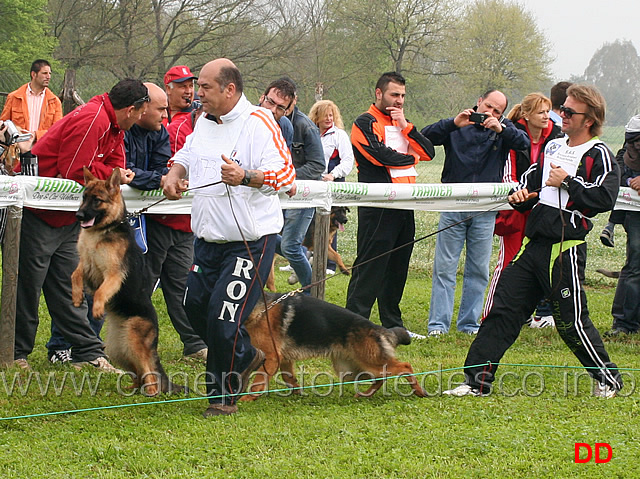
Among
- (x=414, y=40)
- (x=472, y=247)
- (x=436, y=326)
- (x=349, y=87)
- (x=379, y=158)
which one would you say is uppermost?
(x=414, y=40)

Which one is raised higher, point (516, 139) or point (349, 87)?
point (349, 87)

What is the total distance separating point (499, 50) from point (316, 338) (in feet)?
102

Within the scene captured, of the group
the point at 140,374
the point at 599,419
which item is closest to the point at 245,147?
the point at 140,374

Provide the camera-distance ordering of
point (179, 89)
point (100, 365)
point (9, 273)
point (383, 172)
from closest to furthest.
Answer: point (9, 273) < point (100, 365) < point (179, 89) < point (383, 172)

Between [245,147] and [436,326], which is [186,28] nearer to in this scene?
[436,326]

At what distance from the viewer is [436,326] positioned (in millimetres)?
7547

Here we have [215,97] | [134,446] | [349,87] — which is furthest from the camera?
[349,87]

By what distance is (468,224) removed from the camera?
25.0 ft

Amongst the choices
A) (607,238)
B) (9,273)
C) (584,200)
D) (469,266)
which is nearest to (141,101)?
(9,273)

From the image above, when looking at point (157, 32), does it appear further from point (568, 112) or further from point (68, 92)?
point (568, 112)

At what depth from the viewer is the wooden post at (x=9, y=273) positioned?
17.2 feet

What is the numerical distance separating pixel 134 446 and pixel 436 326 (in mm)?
4149

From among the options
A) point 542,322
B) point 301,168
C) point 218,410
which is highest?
point 301,168

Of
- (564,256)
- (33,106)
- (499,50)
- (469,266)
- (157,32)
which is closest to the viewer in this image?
(564,256)
